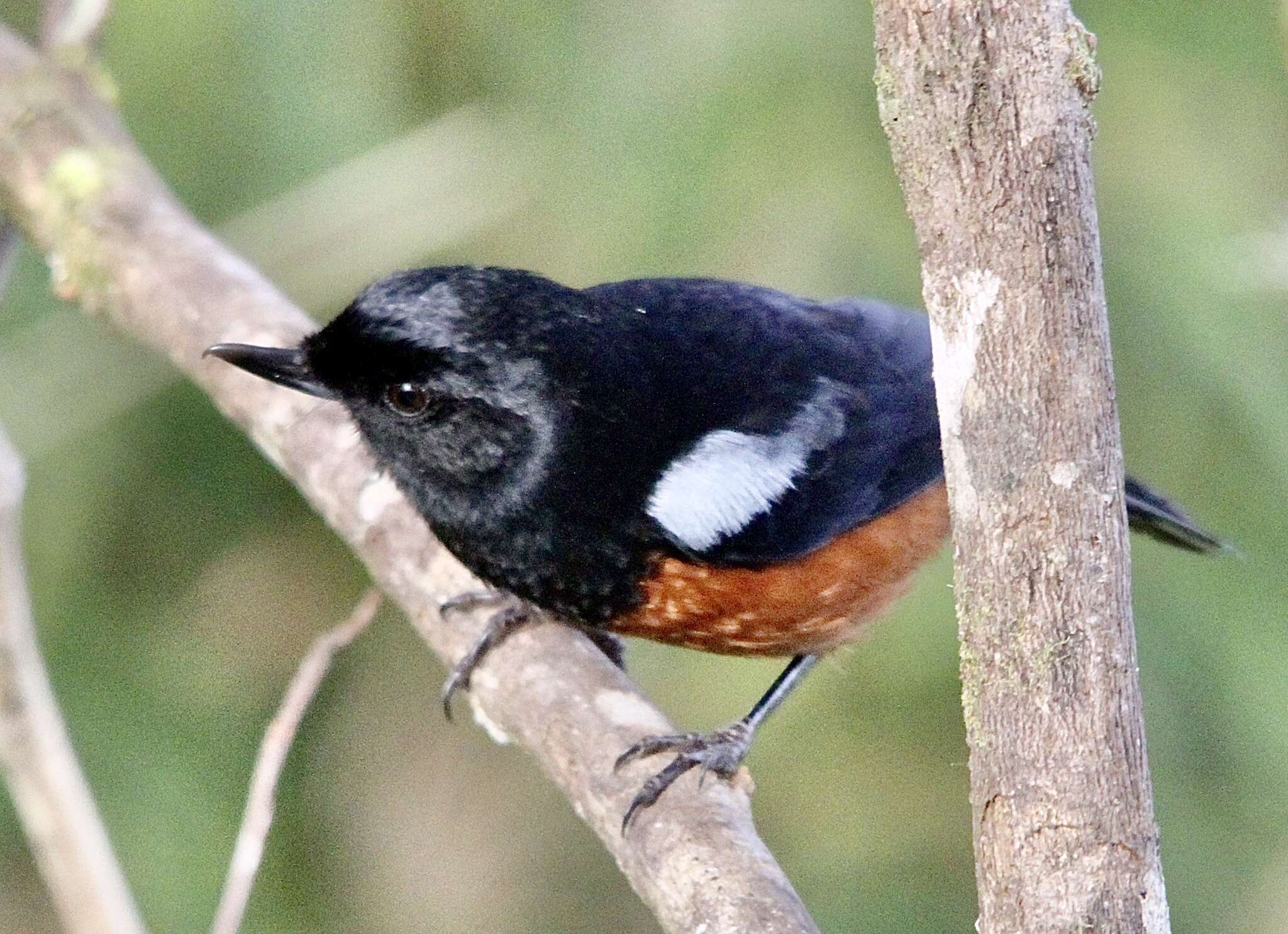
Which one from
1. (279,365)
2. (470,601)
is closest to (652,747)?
(470,601)

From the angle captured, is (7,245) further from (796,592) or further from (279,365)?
(796,592)

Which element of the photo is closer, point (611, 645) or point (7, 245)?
point (611, 645)

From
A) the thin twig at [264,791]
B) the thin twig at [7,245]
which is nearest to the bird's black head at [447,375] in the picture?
the thin twig at [264,791]

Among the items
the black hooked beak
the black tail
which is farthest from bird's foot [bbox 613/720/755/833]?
the black tail

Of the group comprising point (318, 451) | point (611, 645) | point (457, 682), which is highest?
point (318, 451)

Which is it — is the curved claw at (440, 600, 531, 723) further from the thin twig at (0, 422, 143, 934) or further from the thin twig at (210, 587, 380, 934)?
the thin twig at (0, 422, 143, 934)

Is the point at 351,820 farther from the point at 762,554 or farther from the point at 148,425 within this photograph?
the point at 762,554
